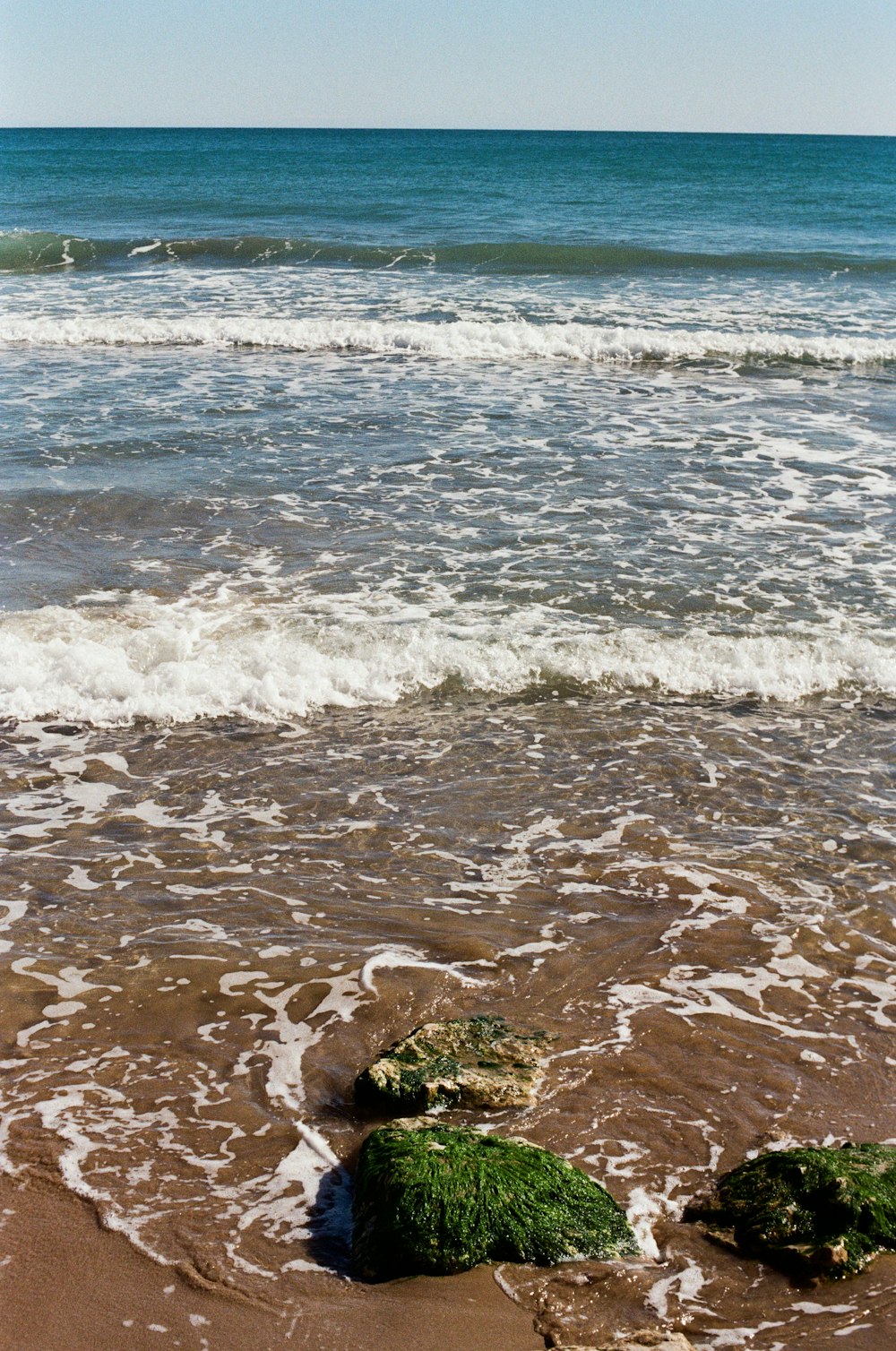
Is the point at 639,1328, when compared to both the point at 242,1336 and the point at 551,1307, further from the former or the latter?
the point at 242,1336

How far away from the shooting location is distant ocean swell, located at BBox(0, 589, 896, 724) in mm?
7289

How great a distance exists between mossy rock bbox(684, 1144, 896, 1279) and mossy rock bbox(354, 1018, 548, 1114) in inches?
29.6

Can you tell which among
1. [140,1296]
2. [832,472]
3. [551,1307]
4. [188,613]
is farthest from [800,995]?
[832,472]

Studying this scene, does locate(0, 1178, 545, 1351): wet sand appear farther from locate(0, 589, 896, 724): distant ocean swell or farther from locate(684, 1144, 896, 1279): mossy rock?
locate(0, 589, 896, 724): distant ocean swell

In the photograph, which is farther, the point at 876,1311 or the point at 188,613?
the point at 188,613

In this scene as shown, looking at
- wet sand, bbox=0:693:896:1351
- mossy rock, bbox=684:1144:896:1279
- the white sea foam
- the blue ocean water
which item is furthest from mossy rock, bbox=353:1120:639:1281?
the white sea foam

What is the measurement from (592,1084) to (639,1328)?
1.06m

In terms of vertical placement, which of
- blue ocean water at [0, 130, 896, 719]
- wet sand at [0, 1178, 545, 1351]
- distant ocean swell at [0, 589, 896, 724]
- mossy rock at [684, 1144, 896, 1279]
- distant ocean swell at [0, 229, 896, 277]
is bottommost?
wet sand at [0, 1178, 545, 1351]

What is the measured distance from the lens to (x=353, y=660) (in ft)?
25.3

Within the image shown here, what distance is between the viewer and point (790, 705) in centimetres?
743

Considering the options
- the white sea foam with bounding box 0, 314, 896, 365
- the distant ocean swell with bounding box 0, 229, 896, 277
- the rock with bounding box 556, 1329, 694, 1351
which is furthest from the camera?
the distant ocean swell with bounding box 0, 229, 896, 277

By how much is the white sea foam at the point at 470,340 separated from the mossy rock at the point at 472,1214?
1612 cm

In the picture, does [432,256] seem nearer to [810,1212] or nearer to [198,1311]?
→ [810,1212]

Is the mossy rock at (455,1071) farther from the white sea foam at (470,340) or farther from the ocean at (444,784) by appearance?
the white sea foam at (470,340)
